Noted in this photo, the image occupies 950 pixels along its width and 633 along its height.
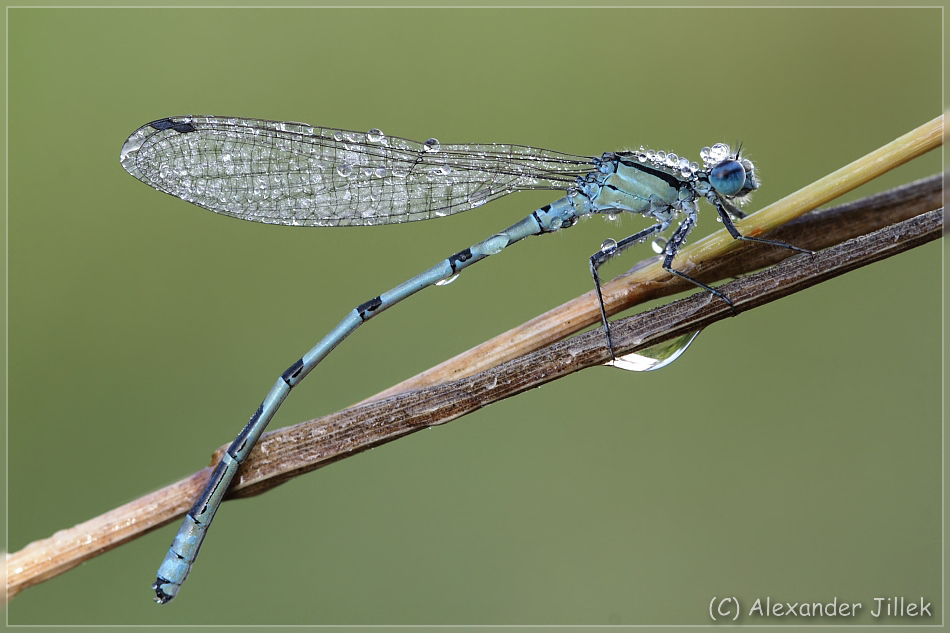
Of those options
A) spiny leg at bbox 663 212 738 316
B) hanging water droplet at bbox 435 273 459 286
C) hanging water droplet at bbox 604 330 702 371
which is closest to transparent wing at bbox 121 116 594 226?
hanging water droplet at bbox 435 273 459 286

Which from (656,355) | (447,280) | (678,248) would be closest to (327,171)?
(447,280)

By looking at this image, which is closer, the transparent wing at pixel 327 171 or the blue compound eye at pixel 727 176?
the blue compound eye at pixel 727 176

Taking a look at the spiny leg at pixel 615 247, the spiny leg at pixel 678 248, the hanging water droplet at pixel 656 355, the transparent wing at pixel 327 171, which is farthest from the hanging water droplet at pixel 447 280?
the hanging water droplet at pixel 656 355

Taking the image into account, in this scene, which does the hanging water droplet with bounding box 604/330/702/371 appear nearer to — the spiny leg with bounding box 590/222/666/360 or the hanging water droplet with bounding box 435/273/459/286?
the spiny leg with bounding box 590/222/666/360

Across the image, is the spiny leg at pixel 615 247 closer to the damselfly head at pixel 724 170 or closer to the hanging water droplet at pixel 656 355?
the damselfly head at pixel 724 170

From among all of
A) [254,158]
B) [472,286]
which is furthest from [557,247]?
[254,158]

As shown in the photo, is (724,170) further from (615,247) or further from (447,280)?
(447,280)
